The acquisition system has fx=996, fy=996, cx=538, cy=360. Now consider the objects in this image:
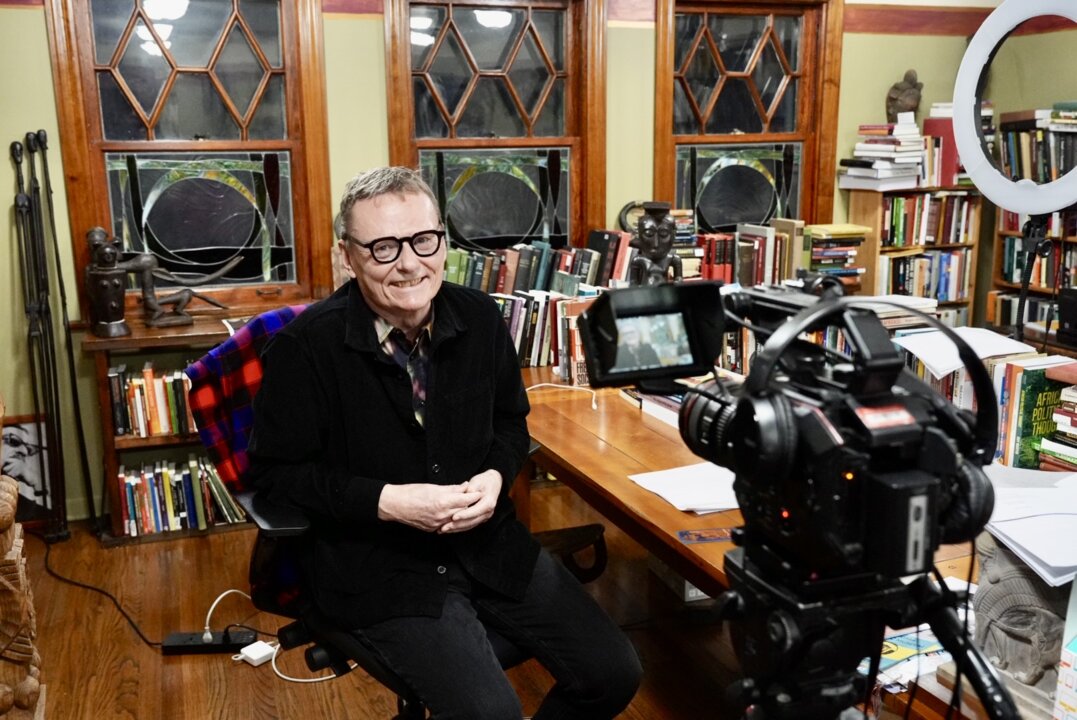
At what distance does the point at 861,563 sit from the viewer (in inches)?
39.1

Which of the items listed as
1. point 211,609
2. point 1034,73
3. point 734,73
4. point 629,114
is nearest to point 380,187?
point 211,609

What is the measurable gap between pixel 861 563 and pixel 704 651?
1852 millimetres

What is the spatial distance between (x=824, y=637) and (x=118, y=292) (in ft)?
9.56

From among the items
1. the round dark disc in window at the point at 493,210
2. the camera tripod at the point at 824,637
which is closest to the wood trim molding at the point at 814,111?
the round dark disc in window at the point at 493,210

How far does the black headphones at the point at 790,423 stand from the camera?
0.98 meters

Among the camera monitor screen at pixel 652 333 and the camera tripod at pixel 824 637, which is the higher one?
the camera monitor screen at pixel 652 333

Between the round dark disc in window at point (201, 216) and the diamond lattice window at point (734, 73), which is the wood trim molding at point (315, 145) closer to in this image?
the round dark disc in window at point (201, 216)

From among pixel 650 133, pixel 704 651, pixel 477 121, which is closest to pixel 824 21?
pixel 650 133

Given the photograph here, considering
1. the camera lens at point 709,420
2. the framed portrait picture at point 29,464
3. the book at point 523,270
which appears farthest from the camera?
the book at point 523,270

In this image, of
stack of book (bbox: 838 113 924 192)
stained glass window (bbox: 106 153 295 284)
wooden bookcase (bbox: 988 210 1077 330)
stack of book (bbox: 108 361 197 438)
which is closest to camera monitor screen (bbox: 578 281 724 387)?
stack of book (bbox: 108 361 197 438)

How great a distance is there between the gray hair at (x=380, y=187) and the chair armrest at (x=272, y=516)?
0.50 m

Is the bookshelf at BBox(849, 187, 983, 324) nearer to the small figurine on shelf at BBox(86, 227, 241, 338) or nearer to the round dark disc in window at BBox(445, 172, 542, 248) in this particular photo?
the round dark disc in window at BBox(445, 172, 542, 248)

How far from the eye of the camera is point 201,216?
3686 mm

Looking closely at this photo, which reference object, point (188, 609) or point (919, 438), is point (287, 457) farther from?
point (188, 609)
